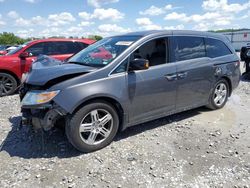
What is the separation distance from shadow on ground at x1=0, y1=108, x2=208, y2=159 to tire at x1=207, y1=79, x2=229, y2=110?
113cm

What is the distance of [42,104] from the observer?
346cm

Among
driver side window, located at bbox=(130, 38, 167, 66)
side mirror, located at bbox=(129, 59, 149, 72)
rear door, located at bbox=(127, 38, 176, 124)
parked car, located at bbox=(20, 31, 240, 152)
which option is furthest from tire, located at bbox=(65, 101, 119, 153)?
driver side window, located at bbox=(130, 38, 167, 66)

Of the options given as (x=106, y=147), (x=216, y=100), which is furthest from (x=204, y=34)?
(x=106, y=147)

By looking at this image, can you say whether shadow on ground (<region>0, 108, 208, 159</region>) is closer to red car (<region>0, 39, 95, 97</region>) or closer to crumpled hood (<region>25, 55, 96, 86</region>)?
crumpled hood (<region>25, 55, 96, 86</region>)

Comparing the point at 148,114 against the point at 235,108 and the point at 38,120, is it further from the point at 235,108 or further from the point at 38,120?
the point at 235,108

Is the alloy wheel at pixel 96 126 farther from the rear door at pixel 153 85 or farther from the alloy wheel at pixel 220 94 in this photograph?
the alloy wheel at pixel 220 94

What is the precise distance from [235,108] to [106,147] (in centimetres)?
339

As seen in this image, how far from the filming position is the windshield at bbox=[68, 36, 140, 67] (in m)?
4.02

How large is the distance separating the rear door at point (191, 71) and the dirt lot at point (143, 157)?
47 centimetres

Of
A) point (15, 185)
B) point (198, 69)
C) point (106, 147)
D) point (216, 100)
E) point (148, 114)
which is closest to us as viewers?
point (15, 185)

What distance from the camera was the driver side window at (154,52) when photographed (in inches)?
164

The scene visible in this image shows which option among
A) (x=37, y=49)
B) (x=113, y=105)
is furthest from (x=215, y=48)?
(x=37, y=49)

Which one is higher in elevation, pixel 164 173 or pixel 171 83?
pixel 171 83

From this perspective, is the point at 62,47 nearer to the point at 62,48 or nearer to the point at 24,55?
the point at 62,48
